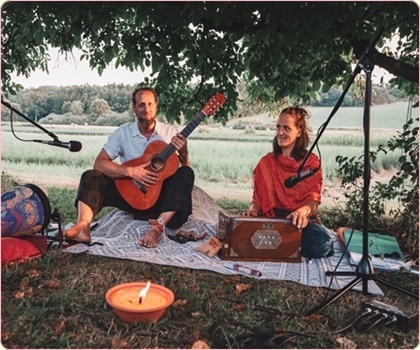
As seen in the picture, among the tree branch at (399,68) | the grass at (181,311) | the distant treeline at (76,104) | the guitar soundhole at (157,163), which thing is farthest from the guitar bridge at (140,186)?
the distant treeline at (76,104)

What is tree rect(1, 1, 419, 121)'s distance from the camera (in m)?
3.82

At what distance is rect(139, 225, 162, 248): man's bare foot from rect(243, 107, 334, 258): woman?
71 centimetres

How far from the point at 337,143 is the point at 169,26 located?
2848 millimetres

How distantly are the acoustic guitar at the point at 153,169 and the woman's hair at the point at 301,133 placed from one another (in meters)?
0.60

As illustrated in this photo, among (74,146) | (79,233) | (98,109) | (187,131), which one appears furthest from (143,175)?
(98,109)

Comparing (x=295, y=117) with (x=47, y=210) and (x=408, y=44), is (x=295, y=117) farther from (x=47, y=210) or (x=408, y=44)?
(x=47, y=210)

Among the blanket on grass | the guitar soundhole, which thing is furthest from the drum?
the guitar soundhole

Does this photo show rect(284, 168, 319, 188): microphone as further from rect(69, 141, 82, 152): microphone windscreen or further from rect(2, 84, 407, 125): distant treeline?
rect(2, 84, 407, 125): distant treeline

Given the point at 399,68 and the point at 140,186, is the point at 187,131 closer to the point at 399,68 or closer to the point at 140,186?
the point at 140,186

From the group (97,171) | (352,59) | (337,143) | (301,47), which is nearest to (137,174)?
(97,171)

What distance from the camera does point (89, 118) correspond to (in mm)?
7352

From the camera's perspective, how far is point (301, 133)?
396cm

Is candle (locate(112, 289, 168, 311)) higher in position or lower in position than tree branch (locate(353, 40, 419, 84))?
lower

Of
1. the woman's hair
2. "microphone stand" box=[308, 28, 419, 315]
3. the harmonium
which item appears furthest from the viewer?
the woman's hair
